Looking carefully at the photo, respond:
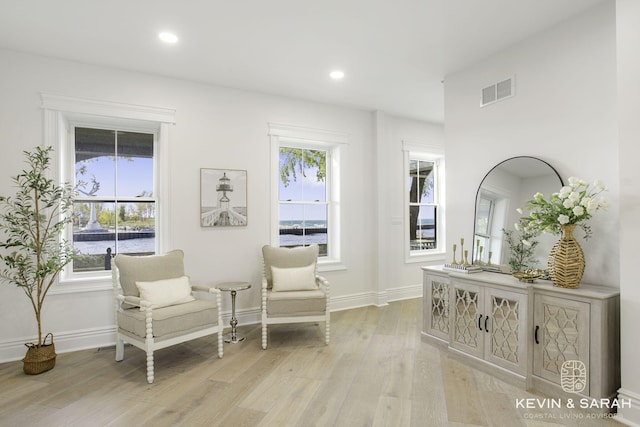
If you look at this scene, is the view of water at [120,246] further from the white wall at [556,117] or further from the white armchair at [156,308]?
the white wall at [556,117]

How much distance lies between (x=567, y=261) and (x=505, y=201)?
811 mm

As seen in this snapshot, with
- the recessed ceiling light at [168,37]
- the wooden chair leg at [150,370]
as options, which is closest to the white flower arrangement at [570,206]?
the wooden chair leg at [150,370]

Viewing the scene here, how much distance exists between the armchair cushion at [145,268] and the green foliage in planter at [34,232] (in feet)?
1.51

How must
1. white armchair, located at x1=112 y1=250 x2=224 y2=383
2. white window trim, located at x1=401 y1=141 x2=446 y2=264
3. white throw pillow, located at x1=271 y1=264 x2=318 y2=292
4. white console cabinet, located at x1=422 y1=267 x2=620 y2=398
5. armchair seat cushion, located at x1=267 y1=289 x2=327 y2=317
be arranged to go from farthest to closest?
white window trim, located at x1=401 y1=141 x2=446 y2=264, white throw pillow, located at x1=271 y1=264 x2=318 y2=292, armchair seat cushion, located at x1=267 y1=289 x2=327 y2=317, white armchair, located at x1=112 y1=250 x2=224 y2=383, white console cabinet, located at x1=422 y1=267 x2=620 y2=398

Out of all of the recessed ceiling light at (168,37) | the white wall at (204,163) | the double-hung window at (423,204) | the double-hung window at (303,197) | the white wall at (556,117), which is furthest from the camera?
the double-hung window at (423,204)

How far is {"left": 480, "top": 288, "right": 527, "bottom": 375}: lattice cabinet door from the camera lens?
2.59 metres

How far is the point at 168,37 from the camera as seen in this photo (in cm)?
300

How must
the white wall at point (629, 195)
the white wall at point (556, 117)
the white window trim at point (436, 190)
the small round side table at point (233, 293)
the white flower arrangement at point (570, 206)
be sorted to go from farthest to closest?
the white window trim at point (436, 190) < the small round side table at point (233, 293) < the white wall at point (556, 117) < the white flower arrangement at point (570, 206) < the white wall at point (629, 195)

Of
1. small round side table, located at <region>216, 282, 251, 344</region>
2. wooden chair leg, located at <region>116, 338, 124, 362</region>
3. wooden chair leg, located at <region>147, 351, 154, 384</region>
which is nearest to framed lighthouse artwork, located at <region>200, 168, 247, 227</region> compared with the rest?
small round side table, located at <region>216, 282, 251, 344</region>

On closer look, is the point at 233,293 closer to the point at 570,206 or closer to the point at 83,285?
the point at 83,285

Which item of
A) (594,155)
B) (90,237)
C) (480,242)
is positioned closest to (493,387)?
(480,242)

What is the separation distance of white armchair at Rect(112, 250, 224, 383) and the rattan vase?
110 inches

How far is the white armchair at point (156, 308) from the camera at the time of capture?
112 inches

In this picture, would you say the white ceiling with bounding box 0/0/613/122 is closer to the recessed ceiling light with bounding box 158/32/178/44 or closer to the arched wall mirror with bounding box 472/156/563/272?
the recessed ceiling light with bounding box 158/32/178/44
